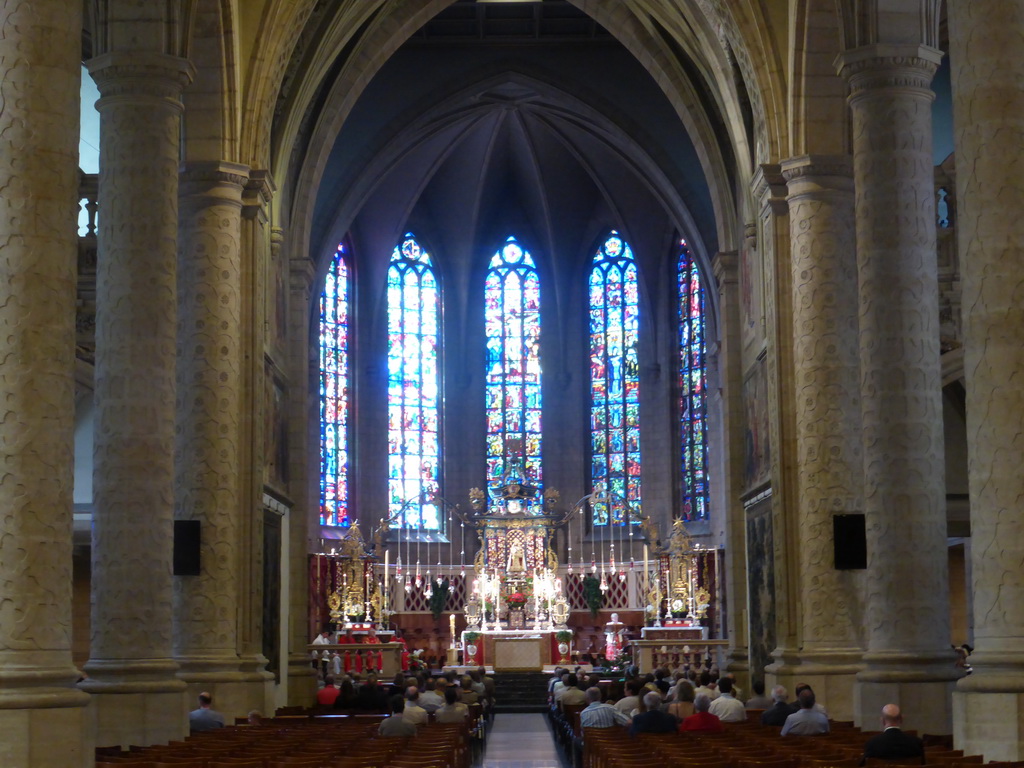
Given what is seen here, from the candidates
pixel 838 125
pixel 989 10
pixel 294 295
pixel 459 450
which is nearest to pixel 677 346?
pixel 459 450

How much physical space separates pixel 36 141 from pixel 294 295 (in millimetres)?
17587

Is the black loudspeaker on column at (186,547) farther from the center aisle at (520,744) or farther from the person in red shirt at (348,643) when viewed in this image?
the person in red shirt at (348,643)

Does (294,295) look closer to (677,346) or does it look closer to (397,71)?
(397,71)

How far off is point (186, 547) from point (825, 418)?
8.47 m

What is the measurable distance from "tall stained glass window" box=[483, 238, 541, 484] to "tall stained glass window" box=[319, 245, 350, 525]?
4432mm

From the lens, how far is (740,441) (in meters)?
26.9

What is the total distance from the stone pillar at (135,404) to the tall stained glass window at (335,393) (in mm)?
21299

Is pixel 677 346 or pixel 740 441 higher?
pixel 677 346

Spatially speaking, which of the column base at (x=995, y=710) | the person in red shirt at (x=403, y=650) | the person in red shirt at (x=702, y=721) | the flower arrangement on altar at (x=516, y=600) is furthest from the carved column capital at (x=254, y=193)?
the flower arrangement on altar at (x=516, y=600)

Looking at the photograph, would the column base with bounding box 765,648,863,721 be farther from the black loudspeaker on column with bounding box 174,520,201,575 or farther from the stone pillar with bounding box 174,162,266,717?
the black loudspeaker on column with bounding box 174,520,201,575

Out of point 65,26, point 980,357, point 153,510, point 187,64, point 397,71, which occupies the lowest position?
point 153,510

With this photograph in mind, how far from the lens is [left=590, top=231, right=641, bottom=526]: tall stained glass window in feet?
129

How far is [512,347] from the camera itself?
40.7 m

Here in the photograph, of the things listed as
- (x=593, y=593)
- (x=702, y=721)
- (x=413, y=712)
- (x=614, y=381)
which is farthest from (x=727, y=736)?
(x=614, y=381)
